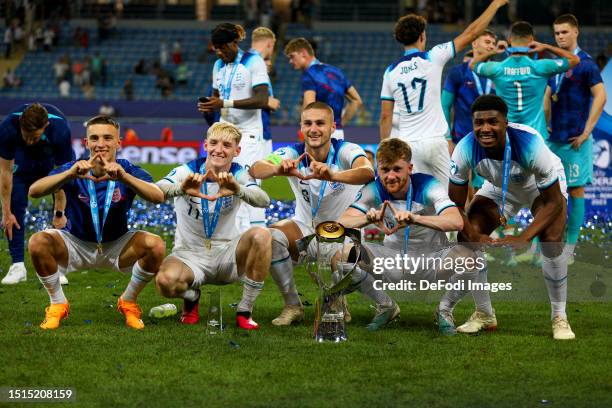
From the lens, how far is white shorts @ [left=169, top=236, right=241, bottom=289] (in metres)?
7.09

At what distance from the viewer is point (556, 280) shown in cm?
668

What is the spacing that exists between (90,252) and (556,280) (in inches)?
127

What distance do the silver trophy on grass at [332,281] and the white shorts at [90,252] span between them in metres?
1.54

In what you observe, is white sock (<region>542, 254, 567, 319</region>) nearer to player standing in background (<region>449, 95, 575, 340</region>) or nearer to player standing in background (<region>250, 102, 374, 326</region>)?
player standing in background (<region>449, 95, 575, 340</region>)

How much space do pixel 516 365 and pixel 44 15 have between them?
3444 centimetres

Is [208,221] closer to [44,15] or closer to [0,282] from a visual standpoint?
[0,282]

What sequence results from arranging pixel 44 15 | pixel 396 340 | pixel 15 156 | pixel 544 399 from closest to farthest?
pixel 544 399, pixel 396 340, pixel 15 156, pixel 44 15

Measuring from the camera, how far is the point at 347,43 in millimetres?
34469

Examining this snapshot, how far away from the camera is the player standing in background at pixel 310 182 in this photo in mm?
7008

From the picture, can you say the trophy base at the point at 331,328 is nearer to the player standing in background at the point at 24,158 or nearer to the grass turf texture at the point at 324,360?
the grass turf texture at the point at 324,360

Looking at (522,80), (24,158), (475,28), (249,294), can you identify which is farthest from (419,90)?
(24,158)

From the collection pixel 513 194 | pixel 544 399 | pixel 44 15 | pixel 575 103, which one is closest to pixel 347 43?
pixel 44 15

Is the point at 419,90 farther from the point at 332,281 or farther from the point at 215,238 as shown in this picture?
the point at 332,281

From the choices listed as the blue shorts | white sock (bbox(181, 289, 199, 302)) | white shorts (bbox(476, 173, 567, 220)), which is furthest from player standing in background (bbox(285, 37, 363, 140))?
white sock (bbox(181, 289, 199, 302))
